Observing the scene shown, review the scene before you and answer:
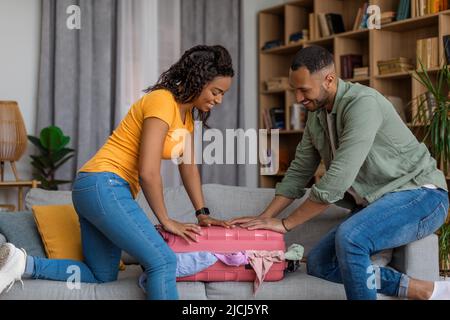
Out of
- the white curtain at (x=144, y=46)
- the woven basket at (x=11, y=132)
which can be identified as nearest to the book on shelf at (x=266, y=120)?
the white curtain at (x=144, y=46)

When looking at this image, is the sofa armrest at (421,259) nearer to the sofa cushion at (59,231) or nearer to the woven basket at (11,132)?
the sofa cushion at (59,231)

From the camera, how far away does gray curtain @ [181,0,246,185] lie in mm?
5520

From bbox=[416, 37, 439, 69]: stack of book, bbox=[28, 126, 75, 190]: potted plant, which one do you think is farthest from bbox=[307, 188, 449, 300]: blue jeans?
bbox=[28, 126, 75, 190]: potted plant

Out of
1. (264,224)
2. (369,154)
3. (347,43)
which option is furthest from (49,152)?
(369,154)

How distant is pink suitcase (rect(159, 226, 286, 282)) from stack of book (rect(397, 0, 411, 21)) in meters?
2.83

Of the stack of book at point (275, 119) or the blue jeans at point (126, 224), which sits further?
the stack of book at point (275, 119)

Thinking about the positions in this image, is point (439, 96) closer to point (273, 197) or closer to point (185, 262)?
point (273, 197)

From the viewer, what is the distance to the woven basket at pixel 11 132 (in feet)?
14.4

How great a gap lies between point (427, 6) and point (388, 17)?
0.33 metres

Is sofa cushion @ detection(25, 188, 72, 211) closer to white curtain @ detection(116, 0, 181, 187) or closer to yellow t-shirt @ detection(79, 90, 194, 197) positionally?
yellow t-shirt @ detection(79, 90, 194, 197)

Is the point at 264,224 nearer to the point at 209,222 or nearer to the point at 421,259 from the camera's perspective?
the point at 209,222

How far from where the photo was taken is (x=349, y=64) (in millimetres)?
5156

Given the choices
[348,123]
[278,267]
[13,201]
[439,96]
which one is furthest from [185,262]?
[13,201]

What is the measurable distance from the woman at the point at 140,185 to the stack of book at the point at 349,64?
3.01 meters
